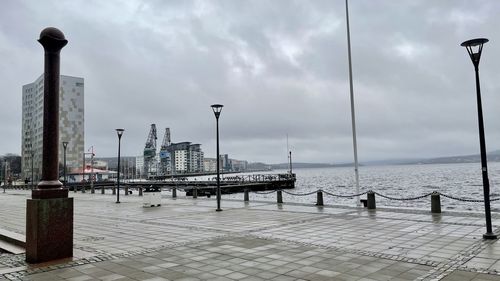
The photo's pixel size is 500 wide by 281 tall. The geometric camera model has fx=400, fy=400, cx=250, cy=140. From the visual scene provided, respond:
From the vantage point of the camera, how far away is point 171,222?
15008mm

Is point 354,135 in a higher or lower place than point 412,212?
higher

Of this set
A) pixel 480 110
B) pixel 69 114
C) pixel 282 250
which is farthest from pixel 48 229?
pixel 69 114

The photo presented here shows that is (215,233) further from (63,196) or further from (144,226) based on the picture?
(63,196)

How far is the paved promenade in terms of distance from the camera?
Result: 7230 mm

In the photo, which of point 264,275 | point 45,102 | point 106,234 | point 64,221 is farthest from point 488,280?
point 106,234

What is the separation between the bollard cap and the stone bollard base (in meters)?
3.46

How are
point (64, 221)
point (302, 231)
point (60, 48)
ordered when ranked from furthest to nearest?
point (302, 231), point (60, 48), point (64, 221)

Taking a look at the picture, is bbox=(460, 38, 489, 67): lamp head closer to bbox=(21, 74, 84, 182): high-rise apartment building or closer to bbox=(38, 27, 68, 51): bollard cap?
bbox=(38, 27, 68, 51): bollard cap

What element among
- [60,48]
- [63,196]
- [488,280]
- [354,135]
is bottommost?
[488,280]

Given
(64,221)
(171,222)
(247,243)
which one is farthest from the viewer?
(171,222)

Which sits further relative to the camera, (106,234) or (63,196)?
(106,234)

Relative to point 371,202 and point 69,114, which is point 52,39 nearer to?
point 371,202

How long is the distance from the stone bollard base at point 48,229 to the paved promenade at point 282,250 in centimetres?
33

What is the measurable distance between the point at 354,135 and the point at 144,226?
1146 cm
